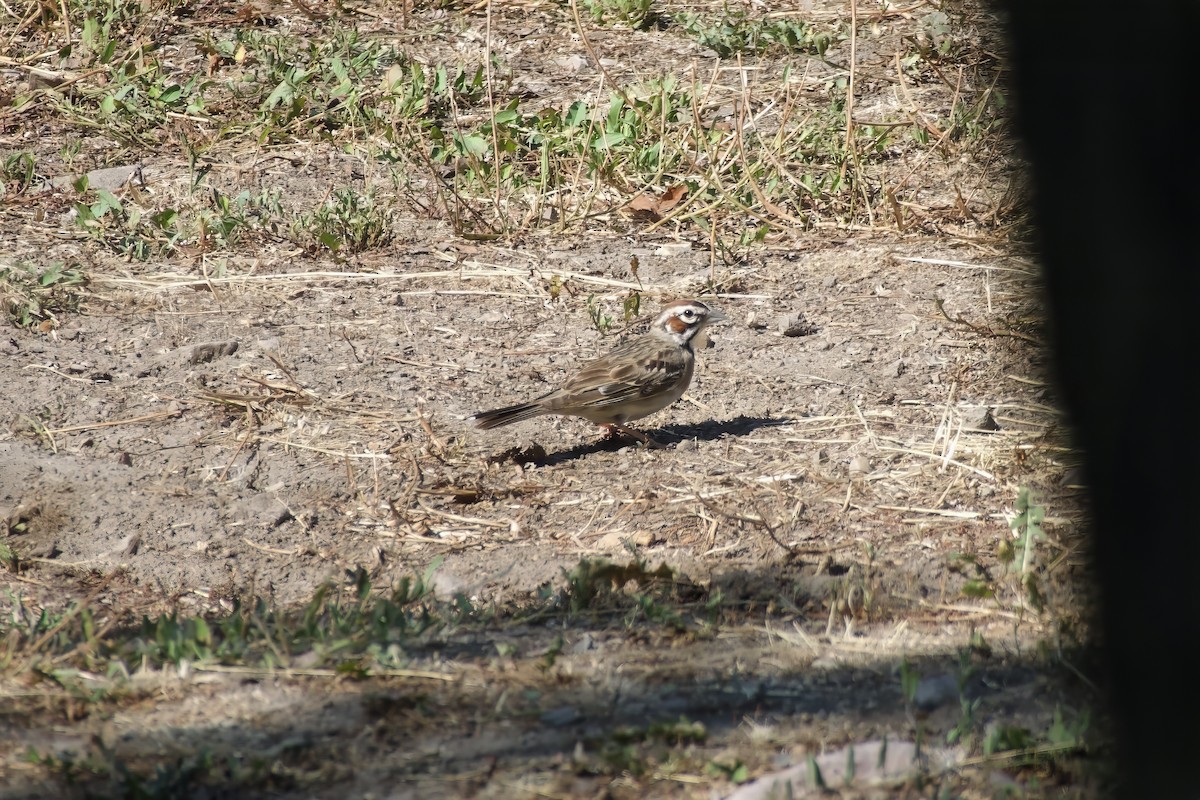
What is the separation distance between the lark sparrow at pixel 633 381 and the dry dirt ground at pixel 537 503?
20 cm

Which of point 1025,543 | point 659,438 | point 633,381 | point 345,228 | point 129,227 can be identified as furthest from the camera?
point 129,227

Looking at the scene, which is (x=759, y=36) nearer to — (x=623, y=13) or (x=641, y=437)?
(x=623, y=13)

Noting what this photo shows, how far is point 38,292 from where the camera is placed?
25.5ft

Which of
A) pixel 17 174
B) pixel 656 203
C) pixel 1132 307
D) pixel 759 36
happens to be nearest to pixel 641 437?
pixel 656 203

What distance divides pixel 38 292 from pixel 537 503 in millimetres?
3607

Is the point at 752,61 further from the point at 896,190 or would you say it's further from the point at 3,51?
the point at 3,51

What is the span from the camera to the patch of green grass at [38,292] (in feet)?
25.0

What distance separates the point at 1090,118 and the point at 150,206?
26.3ft

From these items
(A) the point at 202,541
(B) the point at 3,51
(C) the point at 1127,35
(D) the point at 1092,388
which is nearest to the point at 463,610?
(A) the point at 202,541

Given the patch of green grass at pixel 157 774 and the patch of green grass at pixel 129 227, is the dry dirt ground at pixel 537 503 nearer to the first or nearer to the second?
the patch of green grass at pixel 157 774

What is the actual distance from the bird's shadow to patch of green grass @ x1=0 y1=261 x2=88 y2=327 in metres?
3.01

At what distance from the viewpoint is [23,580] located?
5461mm

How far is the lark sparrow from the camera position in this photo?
21.4 ft

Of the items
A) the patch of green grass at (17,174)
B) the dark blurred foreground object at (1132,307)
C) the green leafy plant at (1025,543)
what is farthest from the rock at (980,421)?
the patch of green grass at (17,174)
